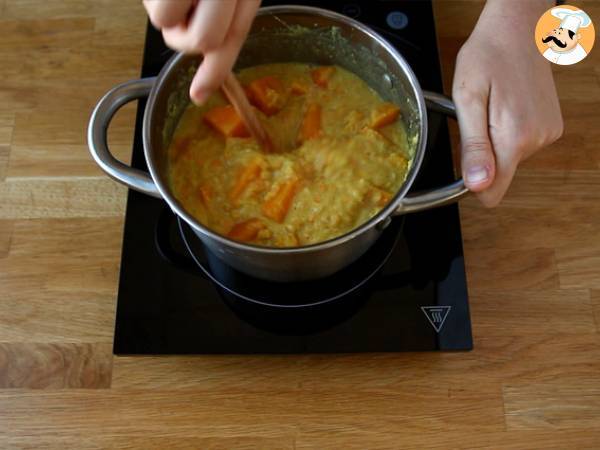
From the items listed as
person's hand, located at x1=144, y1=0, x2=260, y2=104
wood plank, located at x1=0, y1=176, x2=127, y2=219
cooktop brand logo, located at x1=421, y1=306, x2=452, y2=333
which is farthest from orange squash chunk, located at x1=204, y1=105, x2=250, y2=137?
cooktop brand logo, located at x1=421, y1=306, x2=452, y2=333

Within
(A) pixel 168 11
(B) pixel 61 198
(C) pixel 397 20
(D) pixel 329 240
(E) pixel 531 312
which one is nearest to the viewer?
(A) pixel 168 11

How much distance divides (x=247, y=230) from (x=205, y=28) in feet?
1.47

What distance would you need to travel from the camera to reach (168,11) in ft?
2.30

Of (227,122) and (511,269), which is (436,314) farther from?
(227,122)

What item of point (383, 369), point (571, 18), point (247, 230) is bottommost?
point (383, 369)

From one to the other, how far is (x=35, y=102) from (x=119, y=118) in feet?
0.63

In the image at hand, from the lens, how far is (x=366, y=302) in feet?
3.61

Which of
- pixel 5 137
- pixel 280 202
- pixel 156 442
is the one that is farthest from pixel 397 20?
pixel 156 442

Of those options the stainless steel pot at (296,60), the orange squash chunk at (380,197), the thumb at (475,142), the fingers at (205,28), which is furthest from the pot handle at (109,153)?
Answer: the thumb at (475,142)

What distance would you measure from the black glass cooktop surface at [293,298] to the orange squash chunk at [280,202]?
0.41 ft

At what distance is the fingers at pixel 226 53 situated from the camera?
2.53 ft

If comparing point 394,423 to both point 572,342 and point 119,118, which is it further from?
point 119,118

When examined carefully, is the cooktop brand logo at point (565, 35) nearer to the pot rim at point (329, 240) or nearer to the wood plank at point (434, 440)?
the pot rim at point (329, 240)

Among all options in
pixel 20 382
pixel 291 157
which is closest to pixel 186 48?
pixel 291 157
